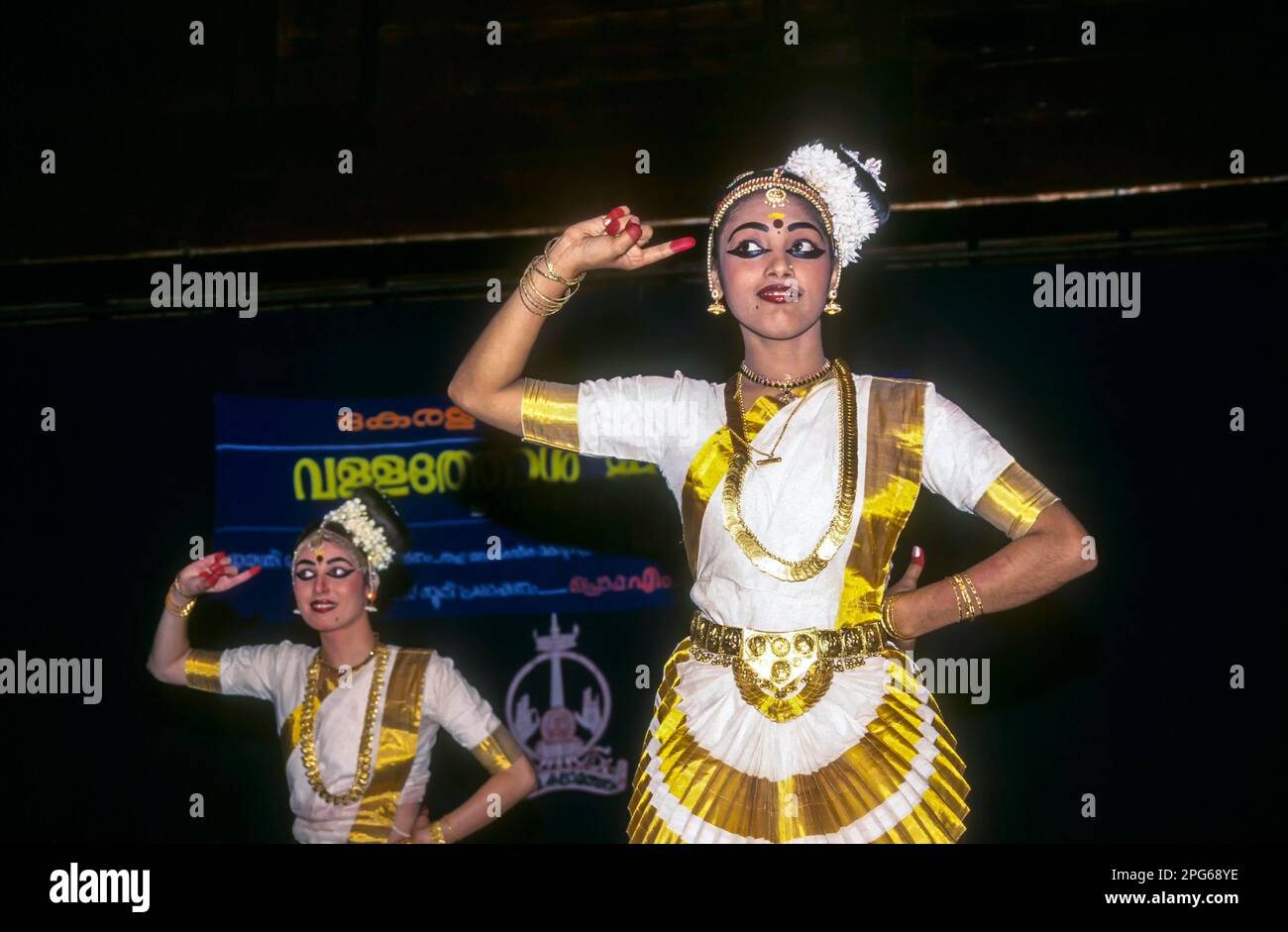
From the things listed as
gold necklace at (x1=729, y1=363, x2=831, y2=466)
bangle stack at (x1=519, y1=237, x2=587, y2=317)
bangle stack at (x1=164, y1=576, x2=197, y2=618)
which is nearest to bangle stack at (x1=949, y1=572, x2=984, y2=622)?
gold necklace at (x1=729, y1=363, x2=831, y2=466)

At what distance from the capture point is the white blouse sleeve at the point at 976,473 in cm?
253

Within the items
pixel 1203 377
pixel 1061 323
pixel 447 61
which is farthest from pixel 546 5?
pixel 1203 377

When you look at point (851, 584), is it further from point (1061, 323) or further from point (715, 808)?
point (1061, 323)

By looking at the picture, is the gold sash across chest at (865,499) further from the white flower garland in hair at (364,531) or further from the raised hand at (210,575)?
the white flower garland in hair at (364,531)

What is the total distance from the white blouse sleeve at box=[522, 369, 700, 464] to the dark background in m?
2.18

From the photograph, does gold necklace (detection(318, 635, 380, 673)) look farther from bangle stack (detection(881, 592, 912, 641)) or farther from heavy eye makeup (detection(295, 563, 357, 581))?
bangle stack (detection(881, 592, 912, 641))

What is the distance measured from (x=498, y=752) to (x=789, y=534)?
1.85 metres

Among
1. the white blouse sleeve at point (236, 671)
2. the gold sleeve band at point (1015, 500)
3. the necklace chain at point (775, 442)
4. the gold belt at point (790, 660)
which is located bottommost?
the white blouse sleeve at point (236, 671)

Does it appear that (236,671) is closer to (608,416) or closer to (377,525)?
(377,525)

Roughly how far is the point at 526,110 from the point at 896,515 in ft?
10.5

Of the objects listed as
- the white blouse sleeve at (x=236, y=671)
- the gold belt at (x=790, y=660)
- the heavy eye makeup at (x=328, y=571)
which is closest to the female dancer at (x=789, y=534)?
the gold belt at (x=790, y=660)

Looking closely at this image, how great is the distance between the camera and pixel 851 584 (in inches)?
100

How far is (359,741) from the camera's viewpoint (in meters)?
4.06

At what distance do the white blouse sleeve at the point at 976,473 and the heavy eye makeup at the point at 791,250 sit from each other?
1.14ft
